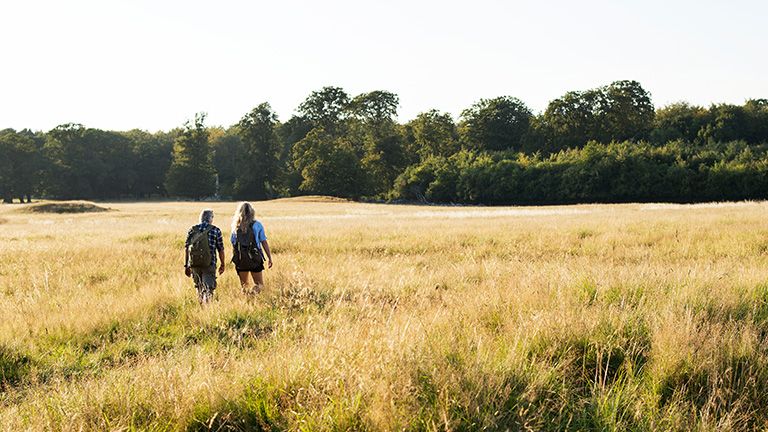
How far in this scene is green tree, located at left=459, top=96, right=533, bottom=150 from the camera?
87.2 meters

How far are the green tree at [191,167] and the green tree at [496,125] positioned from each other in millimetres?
44204

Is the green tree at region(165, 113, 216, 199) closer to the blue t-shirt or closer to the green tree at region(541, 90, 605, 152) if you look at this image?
the green tree at region(541, 90, 605, 152)

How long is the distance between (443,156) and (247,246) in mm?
76644

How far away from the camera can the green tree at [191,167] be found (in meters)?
90.4

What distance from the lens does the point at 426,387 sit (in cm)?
366

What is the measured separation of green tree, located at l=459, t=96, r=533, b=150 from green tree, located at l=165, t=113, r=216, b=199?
145 ft

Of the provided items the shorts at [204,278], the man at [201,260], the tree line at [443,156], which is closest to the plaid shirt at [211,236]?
the man at [201,260]

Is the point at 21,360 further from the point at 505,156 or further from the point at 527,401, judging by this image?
the point at 505,156

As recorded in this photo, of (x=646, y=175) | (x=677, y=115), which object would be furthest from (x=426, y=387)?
(x=677, y=115)

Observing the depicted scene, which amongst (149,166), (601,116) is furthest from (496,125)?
(149,166)

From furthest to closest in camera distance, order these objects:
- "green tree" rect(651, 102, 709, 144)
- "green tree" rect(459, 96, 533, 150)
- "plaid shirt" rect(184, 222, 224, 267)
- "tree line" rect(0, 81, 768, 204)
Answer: "green tree" rect(459, 96, 533, 150) < "green tree" rect(651, 102, 709, 144) < "tree line" rect(0, 81, 768, 204) < "plaid shirt" rect(184, 222, 224, 267)

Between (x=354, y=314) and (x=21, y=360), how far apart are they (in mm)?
3609

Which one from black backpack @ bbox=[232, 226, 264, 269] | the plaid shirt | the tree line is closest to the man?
the plaid shirt

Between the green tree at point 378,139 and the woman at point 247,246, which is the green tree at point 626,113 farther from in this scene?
the woman at point 247,246
